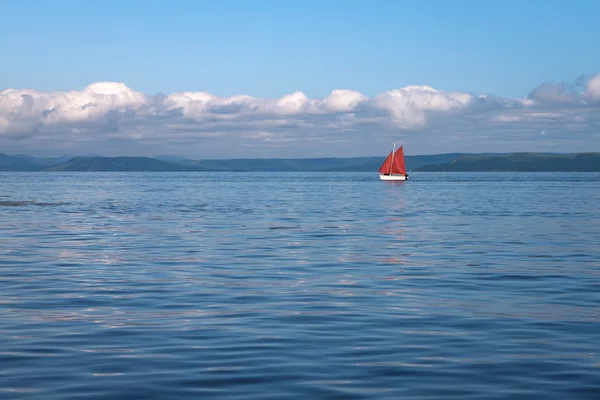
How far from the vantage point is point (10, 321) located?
15.9m

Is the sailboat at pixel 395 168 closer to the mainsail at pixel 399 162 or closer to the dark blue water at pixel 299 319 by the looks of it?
the mainsail at pixel 399 162

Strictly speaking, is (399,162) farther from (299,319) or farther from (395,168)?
(299,319)

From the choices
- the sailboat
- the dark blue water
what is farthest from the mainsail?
the dark blue water

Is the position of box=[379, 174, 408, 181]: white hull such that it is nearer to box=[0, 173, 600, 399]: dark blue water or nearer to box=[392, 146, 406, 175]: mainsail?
box=[392, 146, 406, 175]: mainsail

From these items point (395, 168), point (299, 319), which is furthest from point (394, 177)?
point (299, 319)

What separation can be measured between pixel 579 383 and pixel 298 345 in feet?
15.8

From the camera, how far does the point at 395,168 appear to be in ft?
599

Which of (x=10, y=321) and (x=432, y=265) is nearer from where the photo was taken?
(x=10, y=321)

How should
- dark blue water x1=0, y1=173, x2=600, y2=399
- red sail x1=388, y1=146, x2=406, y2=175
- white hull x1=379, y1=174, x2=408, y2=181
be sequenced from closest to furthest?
dark blue water x1=0, y1=173, x2=600, y2=399, red sail x1=388, y1=146, x2=406, y2=175, white hull x1=379, y1=174, x2=408, y2=181

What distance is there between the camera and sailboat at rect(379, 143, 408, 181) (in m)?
180

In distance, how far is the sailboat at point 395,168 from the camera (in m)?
180

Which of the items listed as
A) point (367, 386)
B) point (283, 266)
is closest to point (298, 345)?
point (367, 386)

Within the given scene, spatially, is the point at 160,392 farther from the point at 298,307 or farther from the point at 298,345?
the point at 298,307

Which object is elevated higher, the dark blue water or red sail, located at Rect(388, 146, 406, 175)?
red sail, located at Rect(388, 146, 406, 175)
